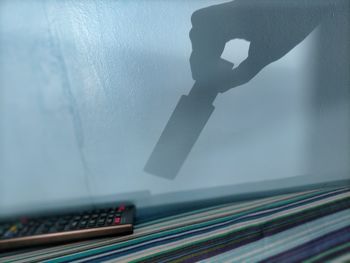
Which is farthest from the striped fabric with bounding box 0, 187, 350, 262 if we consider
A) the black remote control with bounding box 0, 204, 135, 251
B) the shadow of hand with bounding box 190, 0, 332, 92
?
→ the shadow of hand with bounding box 190, 0, 332, 92

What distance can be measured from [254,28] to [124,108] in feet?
0.85

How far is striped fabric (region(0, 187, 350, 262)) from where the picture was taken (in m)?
0.33

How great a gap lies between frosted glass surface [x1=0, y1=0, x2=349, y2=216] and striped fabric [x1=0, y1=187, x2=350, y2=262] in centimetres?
6

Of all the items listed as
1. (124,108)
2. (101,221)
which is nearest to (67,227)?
(101,221)

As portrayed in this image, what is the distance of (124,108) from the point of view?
1.54 ft

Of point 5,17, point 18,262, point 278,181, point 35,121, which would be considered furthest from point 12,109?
point 278,181

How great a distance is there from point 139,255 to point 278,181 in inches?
11.3

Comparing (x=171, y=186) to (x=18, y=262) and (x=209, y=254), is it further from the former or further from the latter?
(x=18, y=262)

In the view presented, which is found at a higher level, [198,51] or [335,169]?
[198,51]

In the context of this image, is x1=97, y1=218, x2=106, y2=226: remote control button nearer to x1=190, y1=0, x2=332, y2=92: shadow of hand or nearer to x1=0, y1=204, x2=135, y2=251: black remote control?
x1=0, y1=204, x2=135, y2=251: black remote control

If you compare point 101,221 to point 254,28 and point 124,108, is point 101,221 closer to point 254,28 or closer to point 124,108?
point 124,108

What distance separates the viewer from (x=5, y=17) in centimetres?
44

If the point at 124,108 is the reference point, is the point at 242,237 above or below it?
below

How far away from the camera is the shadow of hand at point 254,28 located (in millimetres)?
414
